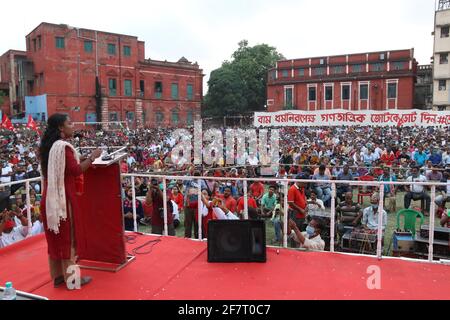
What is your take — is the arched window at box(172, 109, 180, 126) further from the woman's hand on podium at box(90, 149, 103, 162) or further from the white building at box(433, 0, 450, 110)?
the woman's hand on podium at box(90, 149, 103, 162)

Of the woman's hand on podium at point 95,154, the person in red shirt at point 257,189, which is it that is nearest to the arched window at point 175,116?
the person in red shirt at point 257,189

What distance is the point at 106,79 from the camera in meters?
44.2

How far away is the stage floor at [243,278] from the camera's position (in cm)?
340

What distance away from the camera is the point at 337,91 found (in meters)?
46.4

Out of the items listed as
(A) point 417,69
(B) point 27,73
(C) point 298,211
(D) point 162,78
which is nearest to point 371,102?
(A) point 417,69

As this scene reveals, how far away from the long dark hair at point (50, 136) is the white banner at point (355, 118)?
780 inches

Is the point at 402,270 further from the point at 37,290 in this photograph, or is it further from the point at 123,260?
the point at 37,290

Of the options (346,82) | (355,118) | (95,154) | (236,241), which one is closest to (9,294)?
(95,154)

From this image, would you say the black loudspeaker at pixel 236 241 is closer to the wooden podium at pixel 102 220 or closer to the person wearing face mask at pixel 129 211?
the wooden podium at pixel 102 220

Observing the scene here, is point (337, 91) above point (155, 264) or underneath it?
above

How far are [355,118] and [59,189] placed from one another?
840 inches

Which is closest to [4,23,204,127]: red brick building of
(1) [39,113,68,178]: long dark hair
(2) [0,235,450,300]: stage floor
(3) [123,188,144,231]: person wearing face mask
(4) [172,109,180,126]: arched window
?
(4) [172,109,180,126]: arched window

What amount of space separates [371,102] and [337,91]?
4.13m

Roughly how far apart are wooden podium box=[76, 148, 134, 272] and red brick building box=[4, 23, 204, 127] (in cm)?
3970
